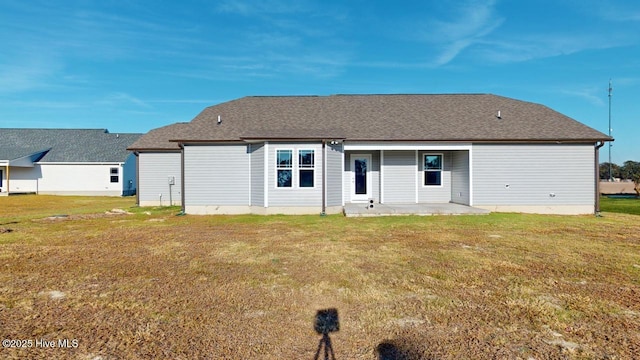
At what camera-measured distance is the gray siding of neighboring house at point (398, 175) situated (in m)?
14.3

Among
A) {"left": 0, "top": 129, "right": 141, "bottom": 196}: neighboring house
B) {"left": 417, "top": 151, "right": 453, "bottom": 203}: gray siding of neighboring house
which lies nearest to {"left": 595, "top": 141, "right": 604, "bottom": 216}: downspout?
{"left": 417, "top": 151, "right": 453, "bottom": 203}: gray siding of neighboring house

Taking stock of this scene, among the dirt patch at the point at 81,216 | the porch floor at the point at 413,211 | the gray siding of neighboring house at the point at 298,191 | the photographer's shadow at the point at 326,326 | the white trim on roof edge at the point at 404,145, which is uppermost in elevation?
the white trim on roof edge at the point at 404,145

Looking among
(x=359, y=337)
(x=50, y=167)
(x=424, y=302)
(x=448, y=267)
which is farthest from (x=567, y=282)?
(x=50, y=167)

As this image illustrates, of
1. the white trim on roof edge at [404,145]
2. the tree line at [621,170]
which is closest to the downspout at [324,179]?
the white trim on roof edge at [404,145]

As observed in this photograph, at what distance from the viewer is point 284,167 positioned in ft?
40.7

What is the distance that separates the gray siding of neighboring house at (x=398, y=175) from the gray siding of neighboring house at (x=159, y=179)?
1052cm

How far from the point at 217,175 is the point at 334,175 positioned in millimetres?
4839

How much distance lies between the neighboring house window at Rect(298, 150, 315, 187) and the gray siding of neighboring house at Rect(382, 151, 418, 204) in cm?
367

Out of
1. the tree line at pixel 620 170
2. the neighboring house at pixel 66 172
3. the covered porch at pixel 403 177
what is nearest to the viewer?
the covered porch at pixel 403 177

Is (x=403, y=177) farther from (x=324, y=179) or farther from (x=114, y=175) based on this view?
(x=114, y=175)

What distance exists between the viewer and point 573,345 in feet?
10.2

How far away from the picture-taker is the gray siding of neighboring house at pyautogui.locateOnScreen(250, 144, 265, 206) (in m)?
12.5

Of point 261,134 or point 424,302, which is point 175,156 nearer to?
point 261,134

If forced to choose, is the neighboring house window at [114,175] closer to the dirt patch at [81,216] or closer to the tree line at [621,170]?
the dirt patch at [81,216]
